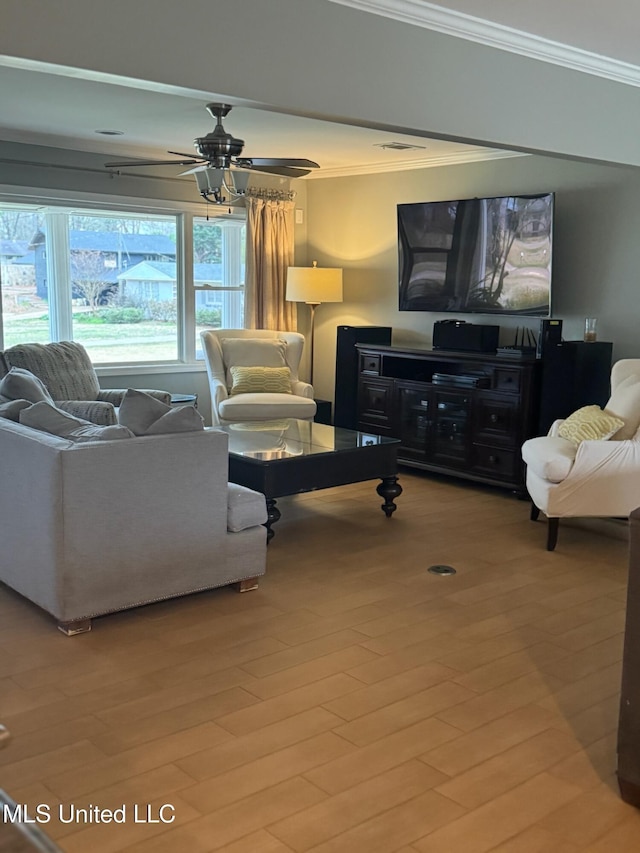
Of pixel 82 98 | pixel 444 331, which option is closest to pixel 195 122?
pixel 82 98

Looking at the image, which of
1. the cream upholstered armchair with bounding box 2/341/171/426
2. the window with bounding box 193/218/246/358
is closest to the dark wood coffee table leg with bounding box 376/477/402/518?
the cream upholstered armchair with bounding box 2/341/171/426

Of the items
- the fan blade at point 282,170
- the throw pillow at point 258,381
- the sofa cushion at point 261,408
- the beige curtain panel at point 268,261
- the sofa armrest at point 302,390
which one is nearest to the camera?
the fan blade at point 282,170

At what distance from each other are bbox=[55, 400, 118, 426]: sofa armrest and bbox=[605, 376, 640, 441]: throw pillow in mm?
3004

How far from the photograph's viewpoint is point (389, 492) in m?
5.17

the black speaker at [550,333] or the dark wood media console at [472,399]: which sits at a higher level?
the black speaker at [550,333]

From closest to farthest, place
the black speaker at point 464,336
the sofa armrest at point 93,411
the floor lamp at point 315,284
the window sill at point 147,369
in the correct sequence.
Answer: the sofa armrest at point 93,411
the black speaker at point 464,336
the window sill at point 147,369
the floor lamp at point 315,284

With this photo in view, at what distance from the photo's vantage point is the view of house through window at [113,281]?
6.57 meters

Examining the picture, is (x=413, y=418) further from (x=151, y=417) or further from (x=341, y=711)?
(x=341, y=711)

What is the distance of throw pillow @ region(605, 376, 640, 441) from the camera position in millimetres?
4656

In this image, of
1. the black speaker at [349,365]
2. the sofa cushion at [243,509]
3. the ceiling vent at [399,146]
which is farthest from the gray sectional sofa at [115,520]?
the ceiling vent at [399,146]

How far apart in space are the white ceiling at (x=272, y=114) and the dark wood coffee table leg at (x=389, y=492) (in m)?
2.14

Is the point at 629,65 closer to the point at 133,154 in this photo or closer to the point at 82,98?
the point at 82,98

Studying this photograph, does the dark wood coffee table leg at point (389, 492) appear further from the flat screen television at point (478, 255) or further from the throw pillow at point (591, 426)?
the flat screen television at point (478, 255)

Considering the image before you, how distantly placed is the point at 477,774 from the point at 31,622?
6.53 ft
